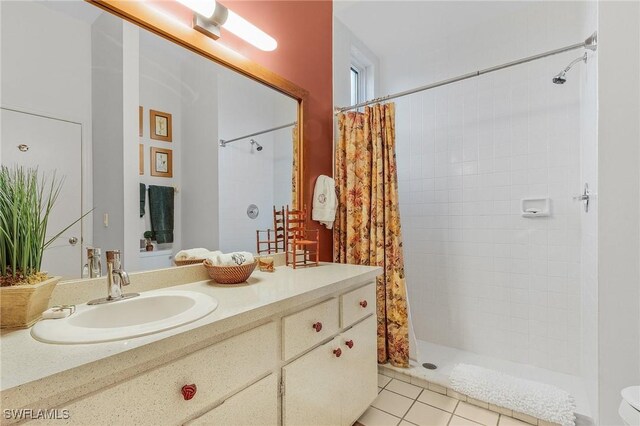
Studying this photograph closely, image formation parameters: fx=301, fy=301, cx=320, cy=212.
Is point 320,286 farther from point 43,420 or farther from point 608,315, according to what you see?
point 608,315

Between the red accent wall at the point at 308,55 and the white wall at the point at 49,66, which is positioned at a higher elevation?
the red accent wall at the point at 308,55

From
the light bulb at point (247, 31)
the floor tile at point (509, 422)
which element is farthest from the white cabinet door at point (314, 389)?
the light bulb at point (247, 31)

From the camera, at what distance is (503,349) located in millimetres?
2291

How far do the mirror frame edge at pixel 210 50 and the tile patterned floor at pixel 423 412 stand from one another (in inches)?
49.6

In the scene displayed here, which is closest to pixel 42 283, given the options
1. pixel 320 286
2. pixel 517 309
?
pixel 320 286

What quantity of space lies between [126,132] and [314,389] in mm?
1221

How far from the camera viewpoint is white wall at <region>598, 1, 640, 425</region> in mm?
1266

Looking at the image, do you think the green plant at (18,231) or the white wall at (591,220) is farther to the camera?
the white wall at (591,220)

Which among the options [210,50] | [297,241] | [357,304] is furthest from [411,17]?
[357,304]

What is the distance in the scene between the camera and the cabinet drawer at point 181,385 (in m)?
0.61

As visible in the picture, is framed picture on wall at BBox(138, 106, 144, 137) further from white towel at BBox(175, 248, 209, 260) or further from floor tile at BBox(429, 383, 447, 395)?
floor tile at BBox(429, 383, 447, 395)

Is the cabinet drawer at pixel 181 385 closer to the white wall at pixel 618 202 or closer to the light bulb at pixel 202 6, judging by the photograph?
the light bulb at pixel 202 6

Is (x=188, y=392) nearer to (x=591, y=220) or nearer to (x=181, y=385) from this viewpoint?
(x=181, y=385)

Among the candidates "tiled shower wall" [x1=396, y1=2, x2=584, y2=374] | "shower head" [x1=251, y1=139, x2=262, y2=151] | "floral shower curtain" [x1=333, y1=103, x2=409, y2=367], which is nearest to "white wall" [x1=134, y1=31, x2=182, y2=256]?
"shower head" [x1=251, y1=139, x2=262, y2=151]
